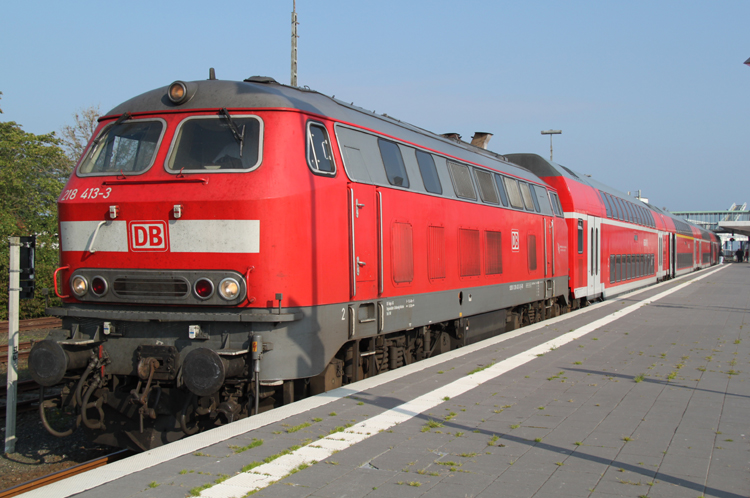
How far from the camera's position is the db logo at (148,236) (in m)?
6.32

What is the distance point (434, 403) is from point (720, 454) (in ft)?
8.50

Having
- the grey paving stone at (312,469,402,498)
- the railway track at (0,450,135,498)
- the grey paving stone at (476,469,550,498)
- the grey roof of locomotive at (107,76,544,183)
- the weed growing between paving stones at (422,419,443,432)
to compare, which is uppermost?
the grey roof of locomotive at (107,76,544,183)

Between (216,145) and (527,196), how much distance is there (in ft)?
29.8

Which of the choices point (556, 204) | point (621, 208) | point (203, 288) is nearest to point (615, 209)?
point (621, 208)

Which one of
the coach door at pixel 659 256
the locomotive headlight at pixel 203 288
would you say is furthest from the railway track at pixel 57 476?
the coach door at pixel 659 256

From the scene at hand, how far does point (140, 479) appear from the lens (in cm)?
433

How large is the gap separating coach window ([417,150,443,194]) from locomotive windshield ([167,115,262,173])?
323cm

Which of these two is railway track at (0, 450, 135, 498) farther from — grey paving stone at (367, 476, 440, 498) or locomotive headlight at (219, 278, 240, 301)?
grey paving stone at (367, 476, 440, 498)

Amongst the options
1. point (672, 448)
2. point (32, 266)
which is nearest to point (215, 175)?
point (32, 266)

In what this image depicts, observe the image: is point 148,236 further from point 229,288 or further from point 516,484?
point 516,484

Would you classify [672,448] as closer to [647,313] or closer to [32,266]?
[32,266]

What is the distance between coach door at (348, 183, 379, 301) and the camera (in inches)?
284

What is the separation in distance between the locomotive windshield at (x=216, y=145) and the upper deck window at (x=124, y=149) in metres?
0.28

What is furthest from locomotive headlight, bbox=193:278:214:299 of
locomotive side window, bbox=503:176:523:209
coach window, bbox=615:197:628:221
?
coach window, bbox=615:197:628:221
